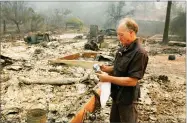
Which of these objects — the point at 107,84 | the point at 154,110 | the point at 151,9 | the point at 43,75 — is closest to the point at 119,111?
the point at 107,84

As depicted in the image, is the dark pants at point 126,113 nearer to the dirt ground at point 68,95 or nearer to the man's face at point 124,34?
the man's face at point 124,34

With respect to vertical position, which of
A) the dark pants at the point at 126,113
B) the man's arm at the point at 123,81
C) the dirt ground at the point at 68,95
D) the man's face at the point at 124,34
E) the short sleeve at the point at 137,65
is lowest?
the dirt ground at the point at 68,95

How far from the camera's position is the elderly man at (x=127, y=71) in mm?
2867

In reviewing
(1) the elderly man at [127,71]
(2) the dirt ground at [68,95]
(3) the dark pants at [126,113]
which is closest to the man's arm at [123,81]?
(1) the elderly man at [127,71]

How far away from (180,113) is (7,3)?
87.4 ft

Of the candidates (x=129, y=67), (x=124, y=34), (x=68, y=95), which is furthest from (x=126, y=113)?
(x=68, y=95)

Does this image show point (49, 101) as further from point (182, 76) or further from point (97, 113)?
point (182, 76)

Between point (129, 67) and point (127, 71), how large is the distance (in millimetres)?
69

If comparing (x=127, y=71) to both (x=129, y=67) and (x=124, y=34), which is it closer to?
(x=129, y=67)

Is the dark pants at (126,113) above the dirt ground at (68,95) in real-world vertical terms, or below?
above

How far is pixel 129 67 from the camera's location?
2.92 meters

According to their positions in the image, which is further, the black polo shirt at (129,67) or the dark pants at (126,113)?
the dark pants at (126,113)

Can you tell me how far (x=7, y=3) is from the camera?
28.8m

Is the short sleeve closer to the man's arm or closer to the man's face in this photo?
the man's arm
